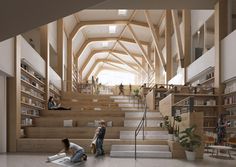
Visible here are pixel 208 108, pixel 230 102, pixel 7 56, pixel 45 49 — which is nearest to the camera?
pixel 7 56

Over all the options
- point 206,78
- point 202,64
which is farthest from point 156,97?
point 202,64

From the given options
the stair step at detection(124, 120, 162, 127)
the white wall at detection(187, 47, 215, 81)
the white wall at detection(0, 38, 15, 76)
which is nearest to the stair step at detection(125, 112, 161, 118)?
the stair step at detection(124, 120, 162, 127)

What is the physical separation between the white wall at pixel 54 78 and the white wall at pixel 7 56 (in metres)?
6.97

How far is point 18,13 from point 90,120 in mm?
10804

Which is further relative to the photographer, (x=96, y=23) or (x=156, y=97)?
(x=96, y=23)

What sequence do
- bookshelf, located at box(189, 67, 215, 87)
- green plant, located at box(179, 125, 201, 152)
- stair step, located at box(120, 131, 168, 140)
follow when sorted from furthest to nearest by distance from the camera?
bookshelf, located at box(189, 67, 215, 87) < stair step, located at box(120, 131, 168, 140) < green plant, located at box(179, 125, 201, 152)

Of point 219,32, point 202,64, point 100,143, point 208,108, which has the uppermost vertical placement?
point 219,32

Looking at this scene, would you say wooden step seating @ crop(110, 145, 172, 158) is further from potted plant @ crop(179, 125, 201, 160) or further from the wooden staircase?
potted plant @ crop(179, 125, 201, 160)

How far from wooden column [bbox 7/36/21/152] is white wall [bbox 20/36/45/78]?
3.34 feet

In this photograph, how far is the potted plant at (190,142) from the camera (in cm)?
1082

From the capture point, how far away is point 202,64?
17.7 meters

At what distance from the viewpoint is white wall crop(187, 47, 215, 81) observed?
1634cm

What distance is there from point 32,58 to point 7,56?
3270 mm

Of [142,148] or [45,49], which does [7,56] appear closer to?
[142,148]
